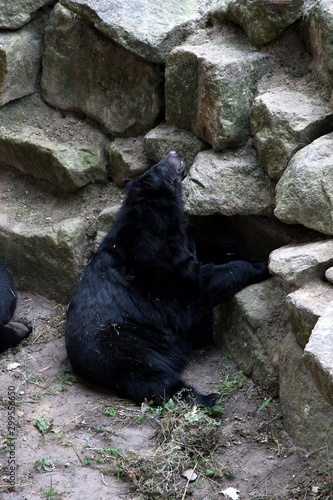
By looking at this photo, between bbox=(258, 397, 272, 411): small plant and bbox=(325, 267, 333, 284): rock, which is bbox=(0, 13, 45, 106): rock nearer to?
bbox=(325, 267, 333, 284): rock

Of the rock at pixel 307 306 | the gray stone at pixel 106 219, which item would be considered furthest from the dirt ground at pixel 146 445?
the gray stone at pixel 106 219

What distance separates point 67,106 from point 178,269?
266cm

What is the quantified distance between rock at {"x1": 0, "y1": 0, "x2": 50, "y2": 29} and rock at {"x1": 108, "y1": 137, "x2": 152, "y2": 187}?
1.81 metres

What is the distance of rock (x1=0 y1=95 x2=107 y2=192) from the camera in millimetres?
6406

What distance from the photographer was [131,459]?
13.8 ft

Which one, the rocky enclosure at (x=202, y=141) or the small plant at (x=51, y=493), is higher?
the rocky enclosure at (x=202, y=141)

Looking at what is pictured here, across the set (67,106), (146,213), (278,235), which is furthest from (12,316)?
(278,235)

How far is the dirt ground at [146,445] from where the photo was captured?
13.0 ft

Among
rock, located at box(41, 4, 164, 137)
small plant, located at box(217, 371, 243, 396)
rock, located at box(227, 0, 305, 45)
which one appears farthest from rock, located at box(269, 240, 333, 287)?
rock, located at box(41, 4, 164, 137)

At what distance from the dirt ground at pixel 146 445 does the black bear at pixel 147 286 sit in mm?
→ 329

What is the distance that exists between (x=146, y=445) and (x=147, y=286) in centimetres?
154

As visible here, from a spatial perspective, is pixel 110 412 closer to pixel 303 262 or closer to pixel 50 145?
pixel 303 262

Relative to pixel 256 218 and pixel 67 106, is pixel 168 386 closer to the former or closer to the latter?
pixel 256 218

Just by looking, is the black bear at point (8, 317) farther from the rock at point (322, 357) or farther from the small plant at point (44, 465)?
the rock at point (322, 357)
